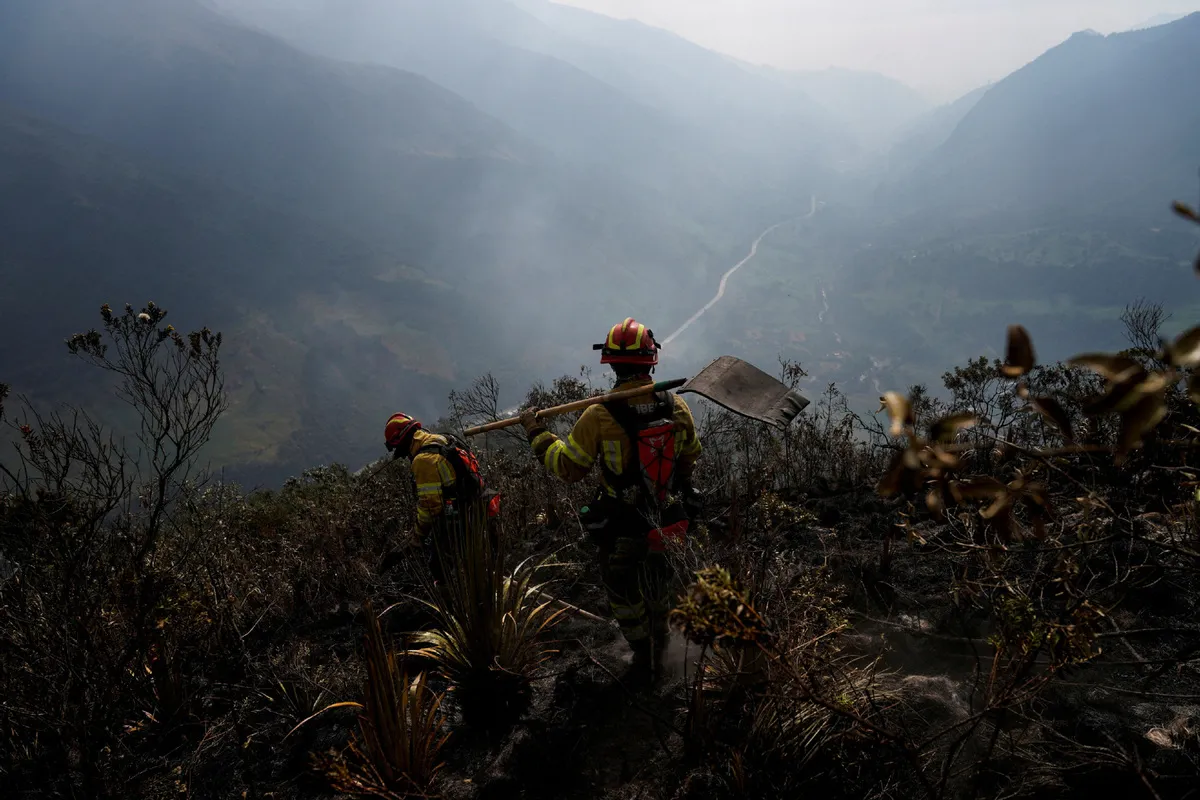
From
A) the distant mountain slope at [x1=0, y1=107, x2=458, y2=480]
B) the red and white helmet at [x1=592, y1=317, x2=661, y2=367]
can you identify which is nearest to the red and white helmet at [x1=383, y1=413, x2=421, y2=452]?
the red and white helmet at [x1=592, y1=317, x2=661, y2=367]

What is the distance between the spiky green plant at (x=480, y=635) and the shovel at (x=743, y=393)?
1313 millimetres

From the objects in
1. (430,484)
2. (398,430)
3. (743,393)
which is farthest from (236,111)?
(743,393)

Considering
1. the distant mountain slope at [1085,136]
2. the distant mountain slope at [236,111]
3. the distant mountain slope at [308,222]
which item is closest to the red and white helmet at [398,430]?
the distant mountain slope at [308,222]

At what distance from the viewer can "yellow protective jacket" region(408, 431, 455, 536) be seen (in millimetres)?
4762

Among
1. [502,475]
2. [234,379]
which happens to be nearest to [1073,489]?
[502,475]

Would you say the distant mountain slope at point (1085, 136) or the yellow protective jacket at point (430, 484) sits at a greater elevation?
the distant mountain slope at point (1085, 136)

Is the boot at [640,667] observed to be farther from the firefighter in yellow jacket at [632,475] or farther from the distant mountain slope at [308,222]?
the distant mountain slope at [308,222]

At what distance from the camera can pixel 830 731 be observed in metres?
2.82

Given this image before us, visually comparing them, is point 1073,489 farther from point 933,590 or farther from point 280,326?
point 280,326

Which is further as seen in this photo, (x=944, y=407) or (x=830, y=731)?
(x=944, y=407)

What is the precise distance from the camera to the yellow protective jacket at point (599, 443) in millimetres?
3998

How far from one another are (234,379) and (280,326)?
17.5 metres

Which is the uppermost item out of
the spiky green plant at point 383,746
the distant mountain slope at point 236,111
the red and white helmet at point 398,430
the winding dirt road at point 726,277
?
the distant mountain slope at point 236,111

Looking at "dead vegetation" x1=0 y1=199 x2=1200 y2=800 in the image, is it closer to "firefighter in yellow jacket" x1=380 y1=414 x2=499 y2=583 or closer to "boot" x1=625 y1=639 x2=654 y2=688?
"boot" x1=625 y1=639 x2=654 y2=688
